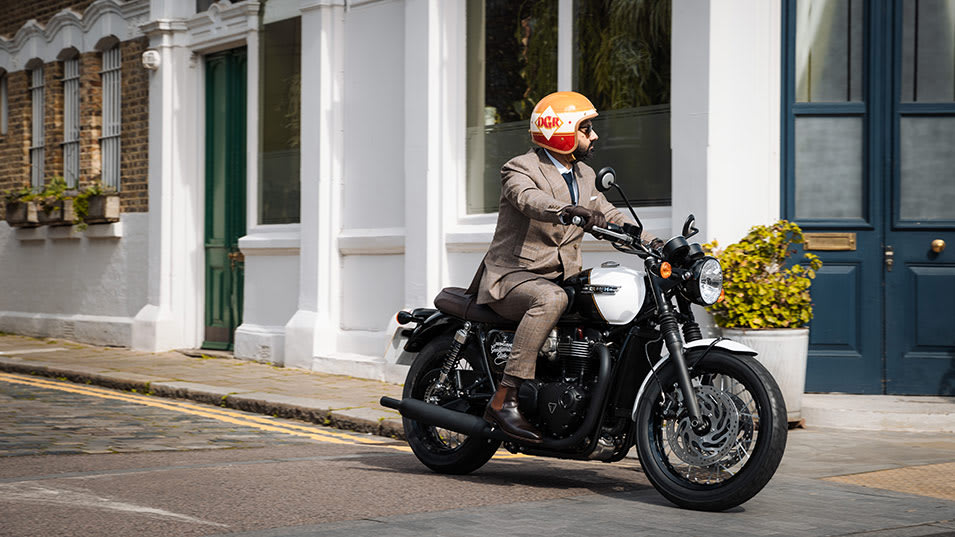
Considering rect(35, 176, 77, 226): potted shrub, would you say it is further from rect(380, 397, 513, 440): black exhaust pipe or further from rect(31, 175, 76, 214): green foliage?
rect(380, 397, 513, 440): black exhaust pipe

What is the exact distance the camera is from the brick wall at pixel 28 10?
1625 cm

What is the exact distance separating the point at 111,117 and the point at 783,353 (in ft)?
33.1

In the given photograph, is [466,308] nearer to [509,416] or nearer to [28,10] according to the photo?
[509,416]

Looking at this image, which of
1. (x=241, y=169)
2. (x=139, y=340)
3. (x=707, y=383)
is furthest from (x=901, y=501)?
(x=139, y=340)

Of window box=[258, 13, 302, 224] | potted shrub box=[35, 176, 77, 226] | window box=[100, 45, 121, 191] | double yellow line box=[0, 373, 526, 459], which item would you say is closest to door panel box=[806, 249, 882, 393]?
double yellow line box=[0, 373, 526, 459]

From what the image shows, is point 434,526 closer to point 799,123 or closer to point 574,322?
point 574,322

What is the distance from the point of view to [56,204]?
52.4 feet

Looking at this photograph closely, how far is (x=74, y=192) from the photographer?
15.9 meters

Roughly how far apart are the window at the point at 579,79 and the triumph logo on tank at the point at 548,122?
10.6 feet

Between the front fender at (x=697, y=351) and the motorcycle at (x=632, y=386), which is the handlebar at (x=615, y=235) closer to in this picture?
the motorcycle at (x=632, y=386)

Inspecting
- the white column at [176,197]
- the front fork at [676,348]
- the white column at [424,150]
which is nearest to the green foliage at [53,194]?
the white column at [176,197]

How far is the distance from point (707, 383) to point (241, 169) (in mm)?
8938

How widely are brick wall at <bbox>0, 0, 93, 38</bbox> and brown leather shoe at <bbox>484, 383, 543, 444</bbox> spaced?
11489mm

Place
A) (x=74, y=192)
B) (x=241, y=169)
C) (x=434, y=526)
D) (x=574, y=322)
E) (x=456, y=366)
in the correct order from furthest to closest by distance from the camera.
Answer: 1. (x=74, y=192)
2. (x=241, y=169)
3. (x=456, y=366)
4. (x=574, y=322)
5. (x=434, y=526)
